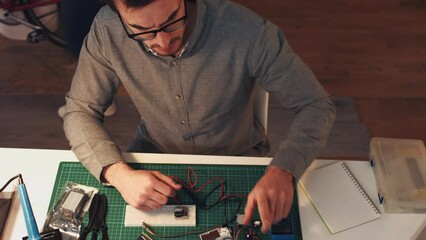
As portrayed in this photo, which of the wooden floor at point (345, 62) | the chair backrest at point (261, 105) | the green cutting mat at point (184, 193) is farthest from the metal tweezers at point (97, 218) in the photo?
the wooden floor at point (345, 62)

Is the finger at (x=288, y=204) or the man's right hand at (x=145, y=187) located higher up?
the finger at (x=288, y=204)

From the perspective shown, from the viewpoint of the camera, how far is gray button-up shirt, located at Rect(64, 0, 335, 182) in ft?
4.02

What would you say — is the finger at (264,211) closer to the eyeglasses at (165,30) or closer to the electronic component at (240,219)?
the electronic component at (240,219)

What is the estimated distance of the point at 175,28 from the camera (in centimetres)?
111

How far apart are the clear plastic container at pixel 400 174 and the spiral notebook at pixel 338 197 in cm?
6

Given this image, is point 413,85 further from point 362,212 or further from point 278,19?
point 362,212

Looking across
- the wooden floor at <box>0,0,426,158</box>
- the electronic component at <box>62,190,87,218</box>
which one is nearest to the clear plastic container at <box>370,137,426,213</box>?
the electronic component at <box>62,190,87,218</box>

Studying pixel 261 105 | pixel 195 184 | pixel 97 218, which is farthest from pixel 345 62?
pixel 97 218

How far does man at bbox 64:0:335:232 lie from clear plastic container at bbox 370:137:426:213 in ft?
0.62

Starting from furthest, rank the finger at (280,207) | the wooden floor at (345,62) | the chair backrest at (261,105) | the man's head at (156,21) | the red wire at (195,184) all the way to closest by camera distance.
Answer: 1. the wooden floor at (345,62)
2. the chair backrest at (261,105)
3. the red wire at (195,184)
4. the finger at (280,207)
5. the man's head at (156,21)

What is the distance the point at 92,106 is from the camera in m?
1.37

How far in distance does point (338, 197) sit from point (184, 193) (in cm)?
44

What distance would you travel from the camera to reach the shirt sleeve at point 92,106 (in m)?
1.27

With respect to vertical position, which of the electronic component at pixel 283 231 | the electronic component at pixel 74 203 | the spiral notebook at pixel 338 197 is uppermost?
the spiral notebook at pixel 338 197
